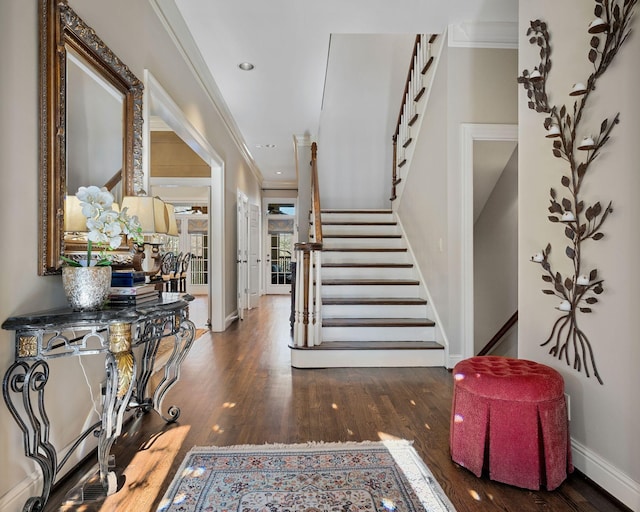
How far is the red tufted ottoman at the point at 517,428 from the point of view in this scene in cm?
168

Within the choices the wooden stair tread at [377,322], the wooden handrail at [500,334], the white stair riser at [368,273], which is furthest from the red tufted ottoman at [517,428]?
the white stair riser at [368,273]

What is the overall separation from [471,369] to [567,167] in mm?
1105

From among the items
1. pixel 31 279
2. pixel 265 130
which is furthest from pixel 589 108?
pixel 265 130

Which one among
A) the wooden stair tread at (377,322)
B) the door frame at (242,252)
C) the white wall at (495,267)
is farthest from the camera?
the door frame at (242,252)

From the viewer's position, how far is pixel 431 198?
392 centimetres

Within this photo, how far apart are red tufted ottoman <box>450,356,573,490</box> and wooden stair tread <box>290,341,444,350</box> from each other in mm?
1694

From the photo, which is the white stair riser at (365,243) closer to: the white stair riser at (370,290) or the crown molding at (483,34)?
the white stair riser at (370,290)

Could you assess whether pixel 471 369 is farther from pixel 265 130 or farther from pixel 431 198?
pixel 265 130

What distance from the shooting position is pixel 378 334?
3.77 meters

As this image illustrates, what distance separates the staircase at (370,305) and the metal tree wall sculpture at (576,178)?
1.64m

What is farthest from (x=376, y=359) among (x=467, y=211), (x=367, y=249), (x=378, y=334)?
(x=367, y=249)

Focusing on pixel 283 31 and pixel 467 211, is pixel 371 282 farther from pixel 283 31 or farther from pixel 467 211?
pixel 283 31

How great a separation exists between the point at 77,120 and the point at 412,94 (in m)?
3.97

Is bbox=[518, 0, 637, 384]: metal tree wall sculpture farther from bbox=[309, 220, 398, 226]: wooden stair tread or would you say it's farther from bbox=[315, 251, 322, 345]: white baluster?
bbox=[309, 220, 398, 226]: wooden stair tread
